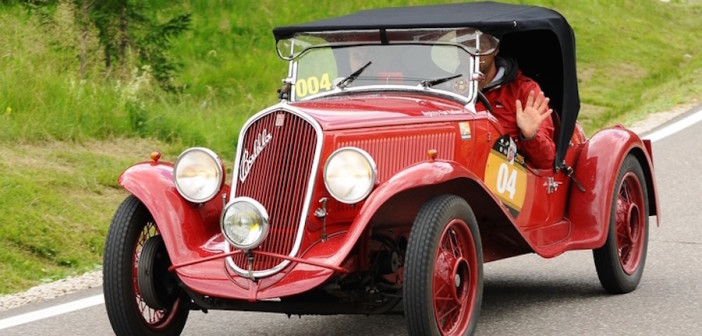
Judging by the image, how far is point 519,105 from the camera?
22.7ft

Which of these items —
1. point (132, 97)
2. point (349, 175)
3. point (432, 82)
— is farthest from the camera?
point (132, 97)

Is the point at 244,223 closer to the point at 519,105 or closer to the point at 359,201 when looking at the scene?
the point at 359,201

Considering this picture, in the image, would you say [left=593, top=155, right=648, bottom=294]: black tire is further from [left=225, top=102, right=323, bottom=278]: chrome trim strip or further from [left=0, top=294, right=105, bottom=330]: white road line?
[left=0, top=294, right=105, bottom=330]: white road line

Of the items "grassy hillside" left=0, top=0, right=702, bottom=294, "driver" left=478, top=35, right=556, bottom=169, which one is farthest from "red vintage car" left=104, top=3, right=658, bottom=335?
"grassy hillside" left=0, top=0, right=702, bottom=294

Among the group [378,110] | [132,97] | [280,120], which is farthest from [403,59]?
[132,97]

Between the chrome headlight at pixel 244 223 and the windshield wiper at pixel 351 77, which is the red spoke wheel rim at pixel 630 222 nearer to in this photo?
the windshield wiper at pixel 351 77

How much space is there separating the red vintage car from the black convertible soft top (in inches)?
0.7

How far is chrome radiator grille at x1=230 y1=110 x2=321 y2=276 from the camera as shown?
5.66 meters

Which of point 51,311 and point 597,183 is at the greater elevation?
point 597,183

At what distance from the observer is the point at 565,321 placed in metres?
6.55

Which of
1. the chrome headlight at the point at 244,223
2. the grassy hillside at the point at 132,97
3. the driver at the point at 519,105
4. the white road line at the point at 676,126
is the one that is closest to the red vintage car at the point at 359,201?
the chrome headlight at the point at 244,223

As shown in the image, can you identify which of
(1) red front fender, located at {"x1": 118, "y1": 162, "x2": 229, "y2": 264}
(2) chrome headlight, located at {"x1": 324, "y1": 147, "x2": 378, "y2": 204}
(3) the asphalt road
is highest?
(2) chrome headlight, located at {"x1": 324, "y1": 147, "x2": 378, "y2": 204}

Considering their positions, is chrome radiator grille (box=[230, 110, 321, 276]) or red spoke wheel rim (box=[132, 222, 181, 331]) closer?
chrome radiator grille (box=[230, 110, 321, 276])

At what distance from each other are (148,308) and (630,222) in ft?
10.2
